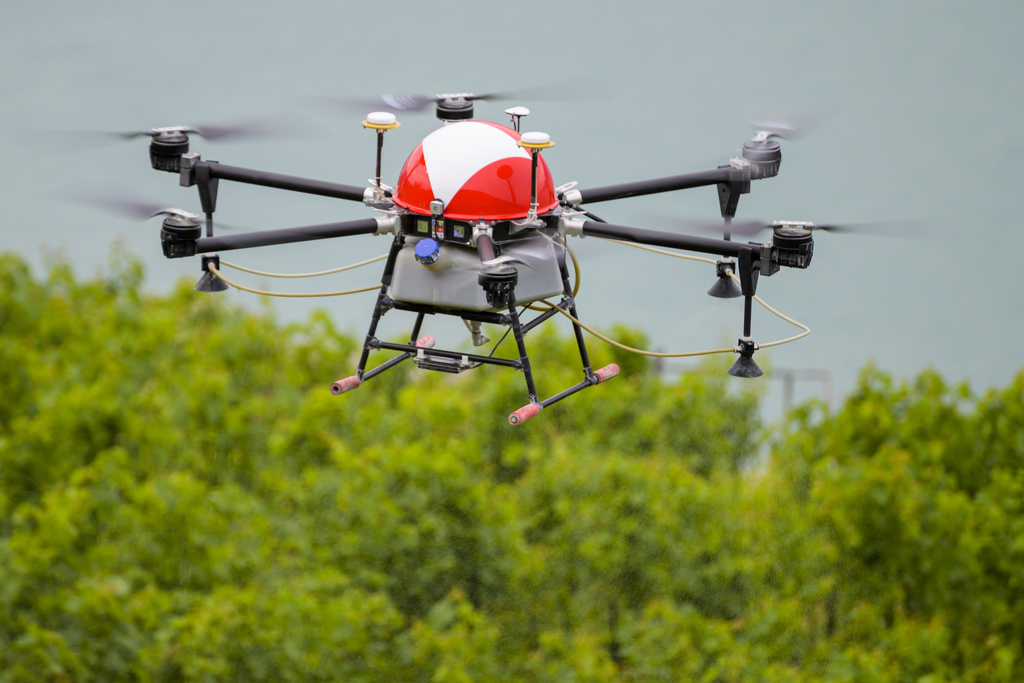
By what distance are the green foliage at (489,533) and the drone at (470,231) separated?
9939 millimetres

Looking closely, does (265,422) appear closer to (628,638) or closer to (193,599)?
(193,599)

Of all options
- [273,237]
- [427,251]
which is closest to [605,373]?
[427,251]

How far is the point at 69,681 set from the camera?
58.0ft

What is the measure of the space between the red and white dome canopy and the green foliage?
10.3 meters

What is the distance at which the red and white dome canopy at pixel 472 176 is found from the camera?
24.7ft

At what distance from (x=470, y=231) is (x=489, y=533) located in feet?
37.4

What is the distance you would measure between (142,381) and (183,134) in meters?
14.8

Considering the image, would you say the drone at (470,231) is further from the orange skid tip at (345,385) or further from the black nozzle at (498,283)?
the black nozzle at (498,283)

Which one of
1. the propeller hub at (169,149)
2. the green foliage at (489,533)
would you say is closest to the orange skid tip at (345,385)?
the propeller hub at (169,149)

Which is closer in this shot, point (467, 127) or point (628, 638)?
point (467, 127)

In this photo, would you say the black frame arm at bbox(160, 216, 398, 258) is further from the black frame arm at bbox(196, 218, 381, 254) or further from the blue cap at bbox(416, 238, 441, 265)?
the blue cap at bbox(416, 238, 441, 265)

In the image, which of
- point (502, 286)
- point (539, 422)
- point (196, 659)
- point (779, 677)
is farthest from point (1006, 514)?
point (502, 286)

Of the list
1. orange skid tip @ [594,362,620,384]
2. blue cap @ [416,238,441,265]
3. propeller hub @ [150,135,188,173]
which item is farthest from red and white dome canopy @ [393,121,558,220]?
propeller hub @ [150,135,188,173]

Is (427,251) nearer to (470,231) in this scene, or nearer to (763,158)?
(470,231)
